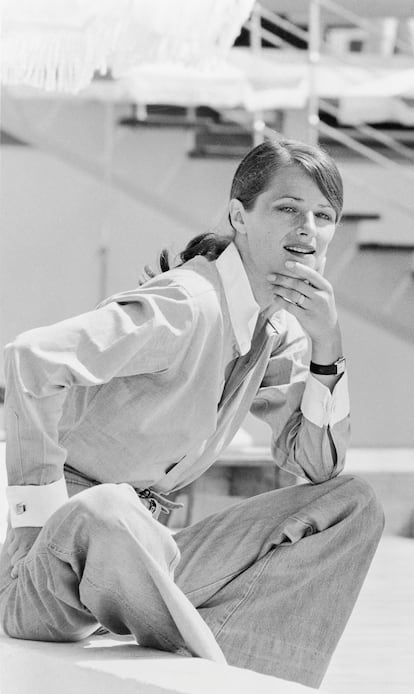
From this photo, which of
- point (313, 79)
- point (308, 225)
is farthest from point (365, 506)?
point (313, 79)

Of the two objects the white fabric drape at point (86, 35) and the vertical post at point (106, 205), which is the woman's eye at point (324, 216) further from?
the vertical post at point (106, 205)

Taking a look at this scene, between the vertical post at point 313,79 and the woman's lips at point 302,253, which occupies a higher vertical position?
the woman's lips at point 302,253

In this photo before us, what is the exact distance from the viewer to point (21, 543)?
5.94 feet

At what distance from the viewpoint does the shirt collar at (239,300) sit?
196cm

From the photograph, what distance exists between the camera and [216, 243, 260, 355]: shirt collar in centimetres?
196

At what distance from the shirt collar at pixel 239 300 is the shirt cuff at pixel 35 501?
13.7 inches

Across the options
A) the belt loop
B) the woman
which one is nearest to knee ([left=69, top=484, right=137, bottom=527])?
the woman

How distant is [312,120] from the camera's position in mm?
6555

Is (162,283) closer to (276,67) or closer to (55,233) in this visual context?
(276,67)

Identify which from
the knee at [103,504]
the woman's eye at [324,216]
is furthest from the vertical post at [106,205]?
the knee at [103,504]

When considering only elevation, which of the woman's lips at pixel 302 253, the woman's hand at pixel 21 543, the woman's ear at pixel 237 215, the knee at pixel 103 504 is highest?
the woman's ear at pixel 237 215

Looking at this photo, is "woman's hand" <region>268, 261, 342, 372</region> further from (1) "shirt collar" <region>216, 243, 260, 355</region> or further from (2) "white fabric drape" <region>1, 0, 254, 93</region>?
(2) "white fabric drape" <region>1, 0, 254, 93</region>

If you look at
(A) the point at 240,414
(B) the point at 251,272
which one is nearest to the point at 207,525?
(A) the point at 240,414

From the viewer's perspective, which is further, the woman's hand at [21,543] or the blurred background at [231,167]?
the blurred background at [231,167]
